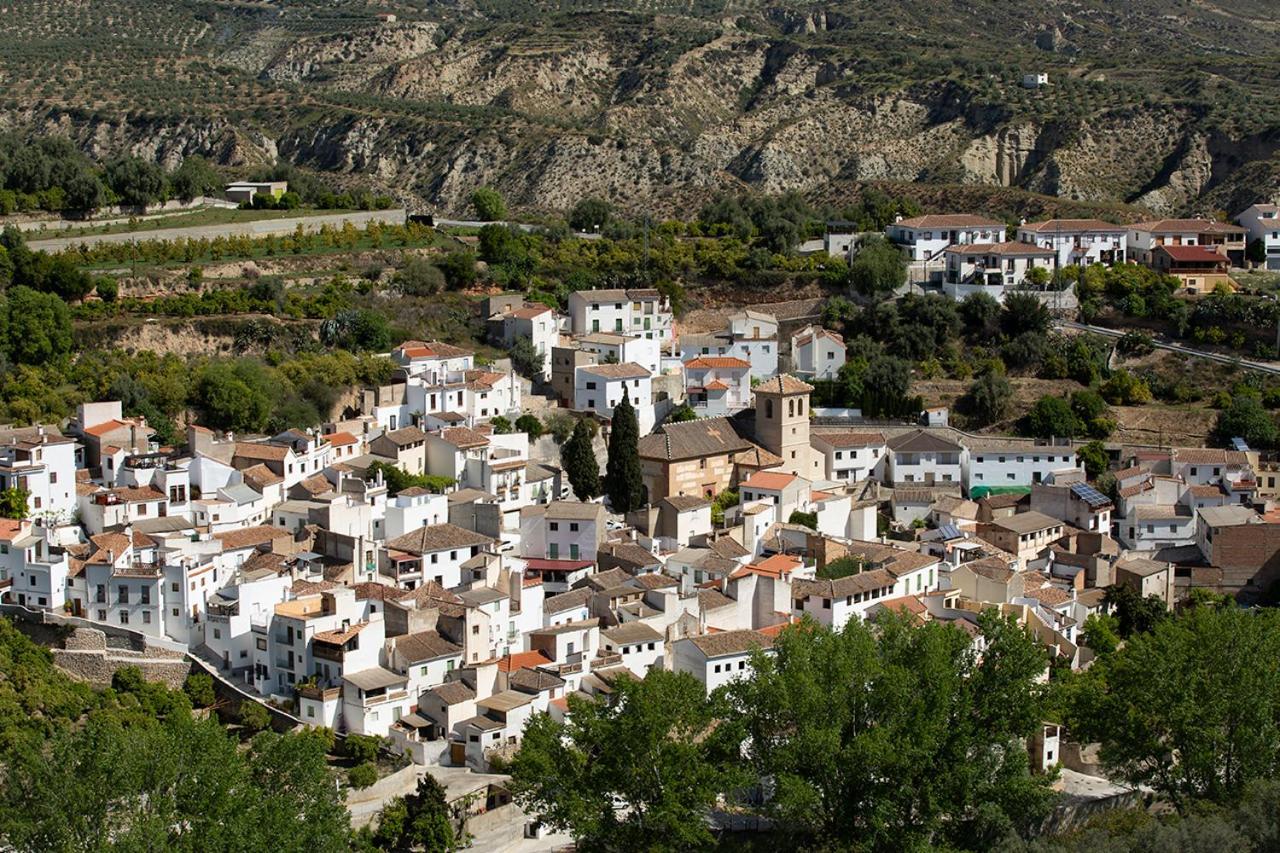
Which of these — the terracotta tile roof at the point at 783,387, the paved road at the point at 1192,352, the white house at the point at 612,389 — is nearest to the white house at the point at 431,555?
the white house at the point at 612,389

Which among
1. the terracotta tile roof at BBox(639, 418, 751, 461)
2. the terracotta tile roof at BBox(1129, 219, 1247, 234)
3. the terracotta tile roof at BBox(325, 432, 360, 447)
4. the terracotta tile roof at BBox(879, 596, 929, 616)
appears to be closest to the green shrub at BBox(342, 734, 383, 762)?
the terracotta tile roof at BBox(879, 596, 929, 616)

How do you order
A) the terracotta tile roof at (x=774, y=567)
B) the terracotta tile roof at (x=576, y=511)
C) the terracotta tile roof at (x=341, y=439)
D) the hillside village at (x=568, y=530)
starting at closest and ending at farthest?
the hillside village at (x=568, y=530)
the terracotta tile roof at (x=774, y=567)
the terracotta tile roof at (x=576, y=511)
the terracotta tile roof at (x=341, y=439)

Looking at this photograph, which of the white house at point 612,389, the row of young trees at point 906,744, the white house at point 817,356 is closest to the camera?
the row of young trees at point 906,744

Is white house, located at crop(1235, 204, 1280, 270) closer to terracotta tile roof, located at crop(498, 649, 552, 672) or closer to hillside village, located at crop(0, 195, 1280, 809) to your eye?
hillside village, located at crop(0, 195, 1280, 809)

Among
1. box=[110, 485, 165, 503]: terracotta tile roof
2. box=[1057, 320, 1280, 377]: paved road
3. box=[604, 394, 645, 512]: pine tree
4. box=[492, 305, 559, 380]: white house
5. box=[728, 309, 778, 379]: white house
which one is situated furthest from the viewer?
box=[1057, 320, 1280, 377]: paved road

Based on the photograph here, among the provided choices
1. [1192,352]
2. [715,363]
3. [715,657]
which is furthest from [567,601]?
[1192,352]

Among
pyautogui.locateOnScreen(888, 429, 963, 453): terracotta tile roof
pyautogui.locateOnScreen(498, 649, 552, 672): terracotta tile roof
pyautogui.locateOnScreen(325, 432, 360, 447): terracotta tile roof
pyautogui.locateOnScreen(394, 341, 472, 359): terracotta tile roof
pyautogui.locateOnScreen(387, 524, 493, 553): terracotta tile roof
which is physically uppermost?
pyautogui.locateOnScreen(394, 341, 472, 359): terracotta tile roof

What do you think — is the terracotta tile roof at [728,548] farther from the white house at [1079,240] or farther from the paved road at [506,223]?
the paved road at [506,223]
